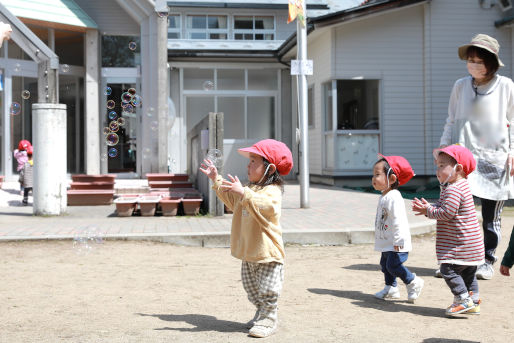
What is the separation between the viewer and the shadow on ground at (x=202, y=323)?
13.5 ft

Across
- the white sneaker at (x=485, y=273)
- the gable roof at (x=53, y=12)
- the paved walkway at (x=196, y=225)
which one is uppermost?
the gable roof at (x=53, y=12)

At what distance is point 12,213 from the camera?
1166cm

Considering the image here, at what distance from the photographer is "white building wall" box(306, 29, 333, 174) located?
18297mm

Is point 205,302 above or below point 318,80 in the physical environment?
below

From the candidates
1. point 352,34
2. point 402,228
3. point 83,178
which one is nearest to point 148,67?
point 83,178

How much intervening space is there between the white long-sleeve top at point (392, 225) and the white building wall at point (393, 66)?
13.3m

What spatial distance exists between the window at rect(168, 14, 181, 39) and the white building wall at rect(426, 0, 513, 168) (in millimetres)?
10475

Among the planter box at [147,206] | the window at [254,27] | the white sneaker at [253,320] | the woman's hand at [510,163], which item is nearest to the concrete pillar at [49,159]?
the planter box at [147,206]

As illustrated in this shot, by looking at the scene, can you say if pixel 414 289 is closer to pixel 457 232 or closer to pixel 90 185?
pixel 457 232

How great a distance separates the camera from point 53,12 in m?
17.2

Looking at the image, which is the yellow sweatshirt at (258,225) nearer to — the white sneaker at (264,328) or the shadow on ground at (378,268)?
the white sneaker at (264,328)

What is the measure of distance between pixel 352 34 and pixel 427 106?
10.3 feet

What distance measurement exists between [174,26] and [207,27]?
1358 millimetres

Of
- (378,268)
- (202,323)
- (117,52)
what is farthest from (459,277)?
(117,52)
